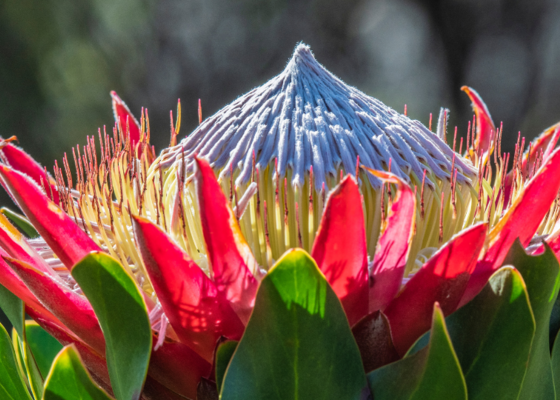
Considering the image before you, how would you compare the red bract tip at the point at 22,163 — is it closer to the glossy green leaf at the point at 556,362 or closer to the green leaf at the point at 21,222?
the green leaf at the point at 21,222

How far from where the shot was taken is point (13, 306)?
54 centimetres

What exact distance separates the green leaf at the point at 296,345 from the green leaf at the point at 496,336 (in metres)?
0.08

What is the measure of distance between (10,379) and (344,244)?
430mm

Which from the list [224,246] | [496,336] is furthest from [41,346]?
[496,336]

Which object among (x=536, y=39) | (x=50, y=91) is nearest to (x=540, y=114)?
(x=536, y=39)

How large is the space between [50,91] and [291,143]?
2.27 m

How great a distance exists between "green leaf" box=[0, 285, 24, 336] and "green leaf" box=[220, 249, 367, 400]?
27 cm

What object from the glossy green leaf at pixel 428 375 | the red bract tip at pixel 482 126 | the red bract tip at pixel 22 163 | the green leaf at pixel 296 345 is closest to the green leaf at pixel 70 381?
the green leaf at pixel 296 345

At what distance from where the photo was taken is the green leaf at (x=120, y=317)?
14.8 inches

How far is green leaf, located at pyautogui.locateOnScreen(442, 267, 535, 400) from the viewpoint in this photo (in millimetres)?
381

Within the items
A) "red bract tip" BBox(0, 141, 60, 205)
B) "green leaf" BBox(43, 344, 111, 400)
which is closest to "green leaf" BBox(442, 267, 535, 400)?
"green leaf" BBox(43, 344, 111, 400)

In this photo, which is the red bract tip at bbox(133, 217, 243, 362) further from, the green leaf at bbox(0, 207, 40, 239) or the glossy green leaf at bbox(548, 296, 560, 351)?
the green leaf at bbox(0, 207, 40, 239)

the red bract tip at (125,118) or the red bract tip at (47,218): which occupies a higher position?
the red bract tip at (125,118)

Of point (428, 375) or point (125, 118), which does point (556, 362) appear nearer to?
point (428, 375)
